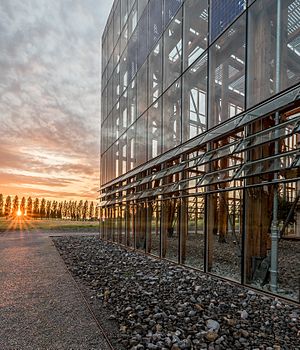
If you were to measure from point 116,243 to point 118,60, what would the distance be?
9.37 metres

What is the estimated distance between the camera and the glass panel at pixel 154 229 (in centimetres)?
1018

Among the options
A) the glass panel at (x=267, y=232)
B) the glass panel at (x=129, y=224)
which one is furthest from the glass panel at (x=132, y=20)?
the glass panel at (x=267, y=232)

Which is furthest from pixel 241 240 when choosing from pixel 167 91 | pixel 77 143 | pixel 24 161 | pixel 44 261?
pixel 24 161

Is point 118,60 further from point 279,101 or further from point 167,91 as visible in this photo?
point 279,101

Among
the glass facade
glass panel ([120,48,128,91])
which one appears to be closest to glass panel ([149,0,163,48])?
the glass facade

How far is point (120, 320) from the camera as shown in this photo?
173 inches

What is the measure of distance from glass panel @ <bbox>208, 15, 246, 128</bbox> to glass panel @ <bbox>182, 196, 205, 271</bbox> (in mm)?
2063

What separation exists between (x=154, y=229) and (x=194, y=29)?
20.1 feet

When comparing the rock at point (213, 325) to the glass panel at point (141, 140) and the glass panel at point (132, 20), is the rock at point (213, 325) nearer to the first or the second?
the glass panel at point (141, 140)

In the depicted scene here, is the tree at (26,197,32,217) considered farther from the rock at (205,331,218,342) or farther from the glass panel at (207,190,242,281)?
the rock at (205,331,218,342)

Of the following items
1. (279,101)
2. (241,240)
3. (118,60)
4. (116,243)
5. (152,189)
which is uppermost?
(118,60)

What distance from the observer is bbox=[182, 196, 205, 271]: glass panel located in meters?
7.78

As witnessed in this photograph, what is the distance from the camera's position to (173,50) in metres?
9.62

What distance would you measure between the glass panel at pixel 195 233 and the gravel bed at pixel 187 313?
0.72 meters
